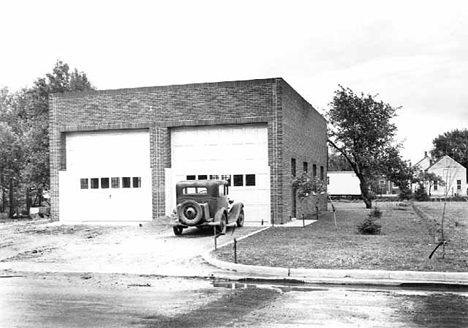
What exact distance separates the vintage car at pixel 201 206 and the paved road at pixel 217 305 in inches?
292

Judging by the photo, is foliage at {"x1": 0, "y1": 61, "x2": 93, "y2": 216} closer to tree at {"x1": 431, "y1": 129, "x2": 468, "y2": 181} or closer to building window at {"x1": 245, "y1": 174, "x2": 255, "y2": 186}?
building window at {"x1": 245, "y1": 174, "x2": 255, "y2": 186}

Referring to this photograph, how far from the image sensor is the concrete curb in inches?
433

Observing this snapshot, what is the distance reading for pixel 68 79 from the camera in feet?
165

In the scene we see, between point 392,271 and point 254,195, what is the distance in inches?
499

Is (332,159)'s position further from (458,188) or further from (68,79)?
(68,79)

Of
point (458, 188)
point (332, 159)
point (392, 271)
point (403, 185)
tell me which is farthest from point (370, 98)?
point (332, 159)

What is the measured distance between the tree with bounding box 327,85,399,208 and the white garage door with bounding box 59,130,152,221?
65.2ft

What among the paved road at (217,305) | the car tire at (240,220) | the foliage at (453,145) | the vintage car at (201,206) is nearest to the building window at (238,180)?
the car tire at (240,220)

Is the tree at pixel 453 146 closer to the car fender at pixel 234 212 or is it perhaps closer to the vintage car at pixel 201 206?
the car fender at pixel 234 212

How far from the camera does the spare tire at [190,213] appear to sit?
742 inches

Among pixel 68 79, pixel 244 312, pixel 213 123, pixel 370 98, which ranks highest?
pixel 68 79

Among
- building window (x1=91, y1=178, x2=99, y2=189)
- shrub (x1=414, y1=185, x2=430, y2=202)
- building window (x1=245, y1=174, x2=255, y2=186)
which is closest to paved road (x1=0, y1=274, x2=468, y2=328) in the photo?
building window (x1=245, y1=174, x2=255, y2=186)

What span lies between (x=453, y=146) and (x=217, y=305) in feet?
344

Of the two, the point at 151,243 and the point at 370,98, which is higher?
the point at 370,98
